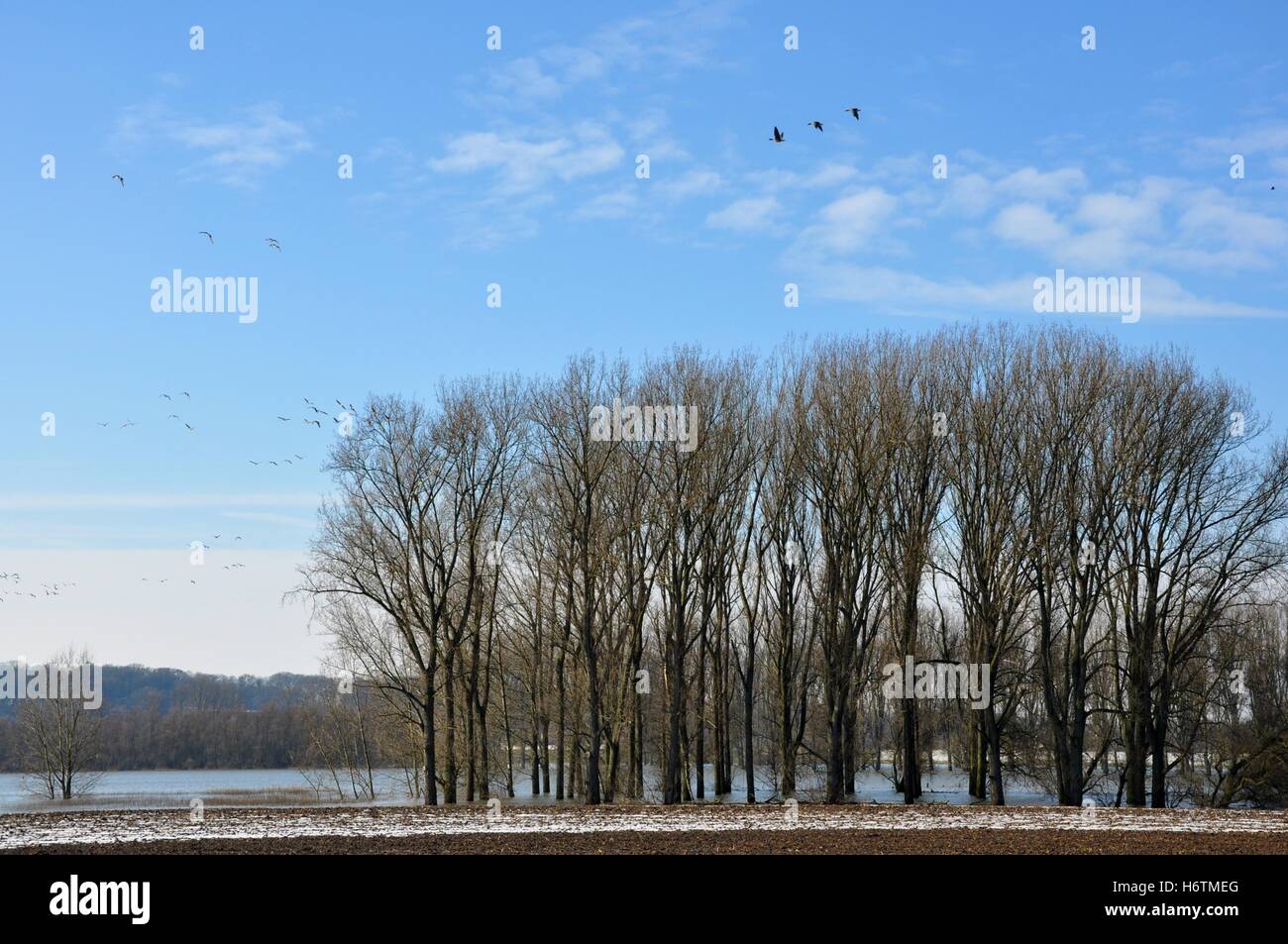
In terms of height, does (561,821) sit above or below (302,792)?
above

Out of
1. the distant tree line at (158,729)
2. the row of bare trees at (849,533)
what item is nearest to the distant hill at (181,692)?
the distant tree line at (158,729)

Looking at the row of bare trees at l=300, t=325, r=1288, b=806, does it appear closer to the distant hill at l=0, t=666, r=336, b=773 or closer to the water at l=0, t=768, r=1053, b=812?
the water at l=0, t=768, r=1053, b=812

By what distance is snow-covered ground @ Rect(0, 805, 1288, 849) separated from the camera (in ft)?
71.8

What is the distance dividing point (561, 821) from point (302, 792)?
31889 millimetres

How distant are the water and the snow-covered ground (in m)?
7.80

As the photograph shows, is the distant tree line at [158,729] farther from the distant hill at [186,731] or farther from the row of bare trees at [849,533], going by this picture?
the row of bare trees at [849,533]

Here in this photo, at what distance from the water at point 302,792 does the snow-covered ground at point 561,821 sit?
7.80 metres

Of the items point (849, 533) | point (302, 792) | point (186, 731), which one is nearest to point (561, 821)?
point (849, 533)

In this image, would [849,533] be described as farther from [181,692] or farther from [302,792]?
[181,692]

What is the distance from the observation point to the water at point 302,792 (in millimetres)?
38375

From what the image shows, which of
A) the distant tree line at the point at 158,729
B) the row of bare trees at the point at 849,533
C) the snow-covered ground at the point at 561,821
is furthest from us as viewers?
the distant tree line at the point at 158,729

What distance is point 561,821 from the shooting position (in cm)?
2491
